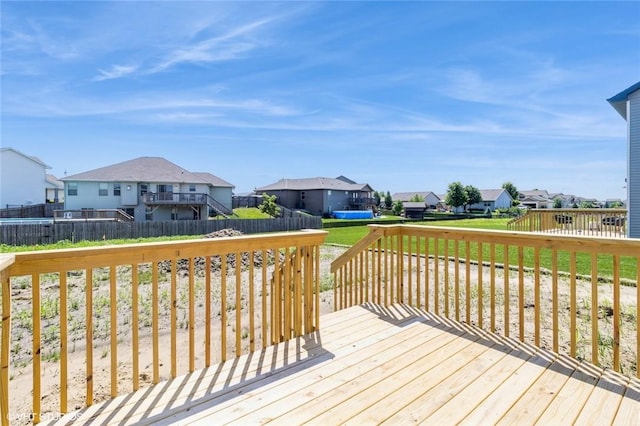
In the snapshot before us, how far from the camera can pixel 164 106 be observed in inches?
850

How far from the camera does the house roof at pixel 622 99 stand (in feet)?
36.2

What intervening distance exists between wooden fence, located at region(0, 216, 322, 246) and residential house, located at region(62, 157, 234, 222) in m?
6.98

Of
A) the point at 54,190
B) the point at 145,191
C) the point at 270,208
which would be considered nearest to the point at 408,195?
the point at 270,208

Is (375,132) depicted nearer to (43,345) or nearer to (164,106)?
(164,106)

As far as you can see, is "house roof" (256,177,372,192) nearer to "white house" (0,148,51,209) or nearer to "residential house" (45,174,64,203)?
"residential house" (45,174,64,203)

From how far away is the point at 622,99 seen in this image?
11.7m

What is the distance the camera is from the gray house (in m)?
11.2

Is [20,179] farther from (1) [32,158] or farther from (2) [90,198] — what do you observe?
(2) [90,198]

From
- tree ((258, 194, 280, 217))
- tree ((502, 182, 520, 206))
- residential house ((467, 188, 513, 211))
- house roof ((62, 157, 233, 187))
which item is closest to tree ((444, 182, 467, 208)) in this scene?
residential house ((467, 188, 513, 211))

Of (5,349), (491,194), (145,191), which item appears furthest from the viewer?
(491,194)

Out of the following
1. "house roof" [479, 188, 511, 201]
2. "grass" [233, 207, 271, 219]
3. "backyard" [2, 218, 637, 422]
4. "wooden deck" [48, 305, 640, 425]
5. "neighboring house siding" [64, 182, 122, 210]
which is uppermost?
"house roof" [479, 188, 511, 201]

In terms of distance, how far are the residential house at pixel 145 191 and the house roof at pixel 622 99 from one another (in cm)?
2545

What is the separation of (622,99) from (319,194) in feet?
101

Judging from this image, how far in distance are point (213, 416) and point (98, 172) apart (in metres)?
29.5
